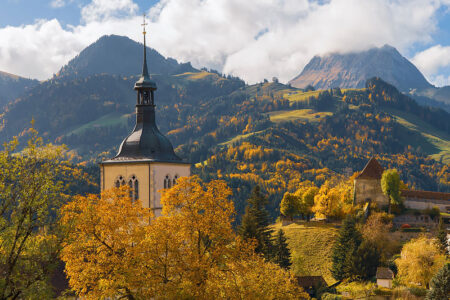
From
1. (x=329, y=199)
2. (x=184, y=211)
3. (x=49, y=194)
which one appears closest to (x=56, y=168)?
(x=49, y=194)

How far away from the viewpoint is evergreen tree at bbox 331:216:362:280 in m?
88.8

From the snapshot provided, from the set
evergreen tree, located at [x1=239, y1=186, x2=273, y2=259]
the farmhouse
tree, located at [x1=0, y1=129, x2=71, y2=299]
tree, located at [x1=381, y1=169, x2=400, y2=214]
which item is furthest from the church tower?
the farmhouse

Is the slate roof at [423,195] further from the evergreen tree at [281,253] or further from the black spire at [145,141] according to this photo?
the black spire at [145,141]

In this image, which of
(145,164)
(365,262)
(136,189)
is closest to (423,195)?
(365,262)

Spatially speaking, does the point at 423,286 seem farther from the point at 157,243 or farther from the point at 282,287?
the point at 157,243

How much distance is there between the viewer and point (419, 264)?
265 feet

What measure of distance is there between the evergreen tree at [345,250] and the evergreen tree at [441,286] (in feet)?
67.9

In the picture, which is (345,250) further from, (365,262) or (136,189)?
(136,189)

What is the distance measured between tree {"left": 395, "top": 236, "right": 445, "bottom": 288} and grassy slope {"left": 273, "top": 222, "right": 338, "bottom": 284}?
42.0 feet

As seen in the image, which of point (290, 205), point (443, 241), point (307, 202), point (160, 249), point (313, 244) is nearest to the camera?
point (160, 249)

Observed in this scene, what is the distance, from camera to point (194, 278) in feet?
110

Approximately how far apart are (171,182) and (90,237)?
17.7 metres

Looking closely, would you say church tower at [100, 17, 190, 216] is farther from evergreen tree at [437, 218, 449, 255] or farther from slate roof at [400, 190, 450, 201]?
slate roof at [400, 190, 450, 201]

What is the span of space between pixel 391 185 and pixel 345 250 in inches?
1226
